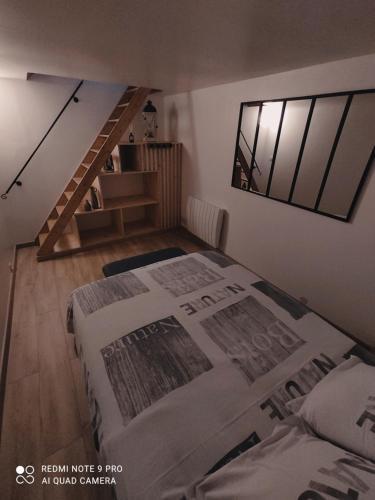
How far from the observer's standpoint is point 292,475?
0.61 metres

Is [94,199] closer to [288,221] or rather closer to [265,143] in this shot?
[265,143]

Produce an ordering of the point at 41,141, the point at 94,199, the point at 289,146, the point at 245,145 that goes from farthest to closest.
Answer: the point at 94,199 → the point at 41,141 → the point at 245,145 → the point at 289,146

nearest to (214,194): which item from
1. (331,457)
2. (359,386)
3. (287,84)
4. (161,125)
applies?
(287,84)

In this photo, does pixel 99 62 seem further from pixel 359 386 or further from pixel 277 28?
pixel 359 386

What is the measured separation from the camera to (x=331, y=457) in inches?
25.4

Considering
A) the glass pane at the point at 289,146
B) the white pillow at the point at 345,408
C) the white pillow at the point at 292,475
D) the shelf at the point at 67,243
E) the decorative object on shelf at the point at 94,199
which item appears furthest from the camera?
the decorative object on shelf at the point at 94,199

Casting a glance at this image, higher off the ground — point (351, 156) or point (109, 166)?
point (351, 156)

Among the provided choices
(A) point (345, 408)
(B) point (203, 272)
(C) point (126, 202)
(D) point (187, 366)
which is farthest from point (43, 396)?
(C) point (126, 202)

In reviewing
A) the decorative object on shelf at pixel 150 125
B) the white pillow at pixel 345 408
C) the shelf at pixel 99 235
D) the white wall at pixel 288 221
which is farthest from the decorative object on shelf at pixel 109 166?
the white pillow at pixel 345 408

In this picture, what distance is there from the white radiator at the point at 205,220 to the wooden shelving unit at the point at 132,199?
19.9 inches

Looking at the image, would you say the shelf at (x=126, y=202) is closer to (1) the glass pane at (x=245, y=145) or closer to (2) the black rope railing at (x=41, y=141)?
(2) the black rope railing at (x=41, y=141)

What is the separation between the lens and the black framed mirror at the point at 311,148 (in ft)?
4.98

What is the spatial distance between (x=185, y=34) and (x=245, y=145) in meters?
1.31

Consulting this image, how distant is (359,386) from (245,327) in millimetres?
532
